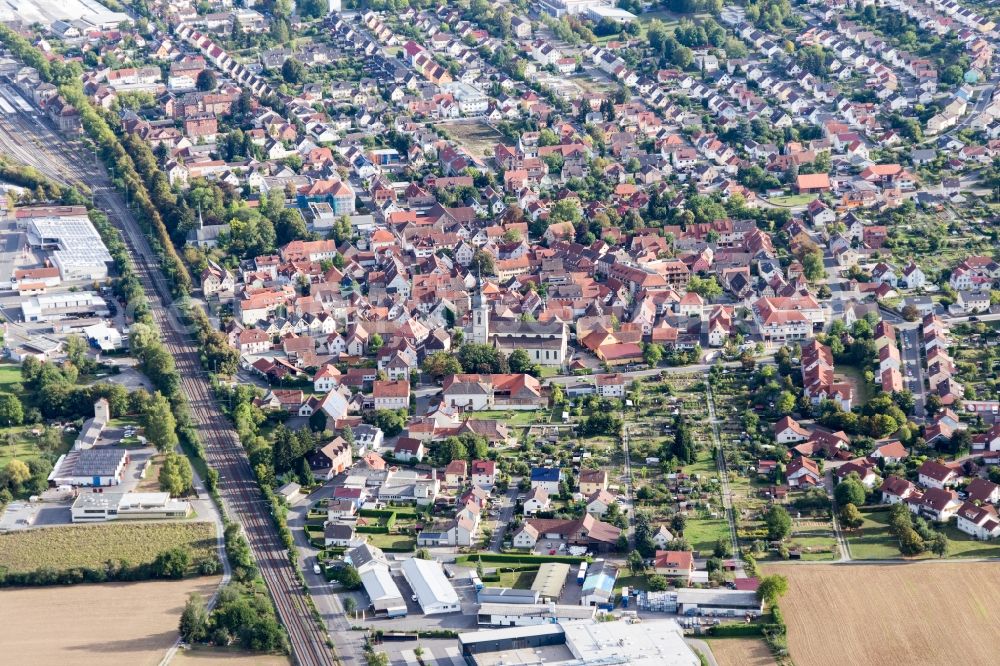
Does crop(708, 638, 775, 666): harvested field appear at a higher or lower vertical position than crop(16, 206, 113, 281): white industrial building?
lower

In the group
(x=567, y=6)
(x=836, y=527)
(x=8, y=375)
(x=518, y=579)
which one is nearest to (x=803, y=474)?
(x=836, y=527)

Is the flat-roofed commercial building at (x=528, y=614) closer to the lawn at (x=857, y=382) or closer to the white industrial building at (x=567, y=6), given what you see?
the lawn at (x=857, y=382)

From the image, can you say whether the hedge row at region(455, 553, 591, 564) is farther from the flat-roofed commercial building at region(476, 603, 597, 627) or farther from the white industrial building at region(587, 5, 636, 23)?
the white industrial building at region(587, 5, 636, 23)

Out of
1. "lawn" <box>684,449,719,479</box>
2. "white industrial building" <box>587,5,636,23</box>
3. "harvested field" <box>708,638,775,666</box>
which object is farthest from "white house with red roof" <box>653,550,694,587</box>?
"white industrial building" <box>587,5,636,23</box>

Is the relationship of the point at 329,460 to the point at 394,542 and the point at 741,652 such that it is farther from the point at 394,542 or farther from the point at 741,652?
→ the point at 741,652

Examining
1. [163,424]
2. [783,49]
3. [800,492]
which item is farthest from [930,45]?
[163,424]

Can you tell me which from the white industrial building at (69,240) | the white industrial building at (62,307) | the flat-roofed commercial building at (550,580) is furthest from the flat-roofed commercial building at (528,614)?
the white industrial building at (69,240)
